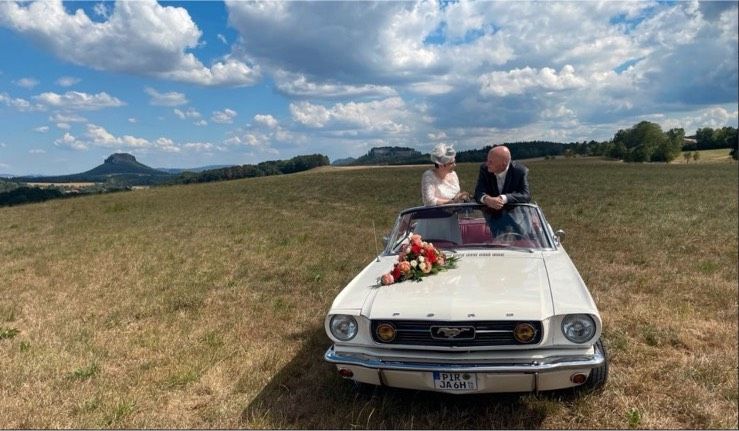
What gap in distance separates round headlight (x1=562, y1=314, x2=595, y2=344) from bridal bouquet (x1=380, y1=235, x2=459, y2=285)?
1210mm

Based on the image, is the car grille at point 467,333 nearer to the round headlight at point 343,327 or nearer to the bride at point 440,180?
the round headlight at point 343,327

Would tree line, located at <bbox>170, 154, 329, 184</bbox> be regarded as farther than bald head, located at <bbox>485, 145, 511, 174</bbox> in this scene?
Yes

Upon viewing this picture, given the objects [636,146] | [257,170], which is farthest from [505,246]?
[636,146]

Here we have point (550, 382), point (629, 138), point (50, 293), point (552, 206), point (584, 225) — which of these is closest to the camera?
point (550, 382)

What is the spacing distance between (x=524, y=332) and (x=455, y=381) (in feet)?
1.90

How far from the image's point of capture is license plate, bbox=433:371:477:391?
3.42m

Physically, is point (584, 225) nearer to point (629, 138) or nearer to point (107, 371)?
point (107, 371)

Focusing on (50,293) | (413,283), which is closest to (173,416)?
(413,283)

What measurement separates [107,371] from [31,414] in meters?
0.92

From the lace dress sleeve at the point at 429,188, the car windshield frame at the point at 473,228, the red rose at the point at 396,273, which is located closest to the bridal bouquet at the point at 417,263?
the red rose at the point at 396,273

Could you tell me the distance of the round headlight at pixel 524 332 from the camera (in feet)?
11.2

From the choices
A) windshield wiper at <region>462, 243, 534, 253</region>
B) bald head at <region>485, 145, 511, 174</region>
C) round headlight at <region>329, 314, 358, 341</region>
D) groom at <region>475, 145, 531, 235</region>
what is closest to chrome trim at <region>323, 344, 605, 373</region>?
round headlight at <region>329, 314, 358, 341</region>

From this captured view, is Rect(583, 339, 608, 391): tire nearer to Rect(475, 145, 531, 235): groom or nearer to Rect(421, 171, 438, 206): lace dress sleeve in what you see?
Rect(475, 145, 531, 235): groom

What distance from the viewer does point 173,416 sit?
3.97 m
